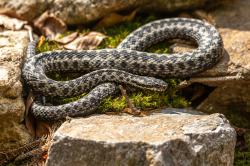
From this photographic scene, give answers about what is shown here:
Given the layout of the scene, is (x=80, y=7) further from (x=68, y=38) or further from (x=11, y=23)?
(x=11, y=23)

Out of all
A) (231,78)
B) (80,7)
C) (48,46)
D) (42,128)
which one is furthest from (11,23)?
(231,78)

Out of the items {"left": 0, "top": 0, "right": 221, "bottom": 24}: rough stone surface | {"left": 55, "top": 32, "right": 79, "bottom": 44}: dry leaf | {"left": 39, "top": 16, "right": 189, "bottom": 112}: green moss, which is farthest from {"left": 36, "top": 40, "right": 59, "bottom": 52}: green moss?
{"left": 0, "top": 0, "right": 221, "bottom": 24}: rough stone surface

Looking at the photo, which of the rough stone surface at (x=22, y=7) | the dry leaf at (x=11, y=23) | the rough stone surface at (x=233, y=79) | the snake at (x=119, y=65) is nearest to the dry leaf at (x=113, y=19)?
the snake at (x=119, y=65)

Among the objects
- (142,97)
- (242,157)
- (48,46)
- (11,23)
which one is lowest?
(242,157)

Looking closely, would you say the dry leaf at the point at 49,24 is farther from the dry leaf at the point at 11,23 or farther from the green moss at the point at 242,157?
→ the green moss at the point at 242,157

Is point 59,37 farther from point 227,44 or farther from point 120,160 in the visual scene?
point 120,160

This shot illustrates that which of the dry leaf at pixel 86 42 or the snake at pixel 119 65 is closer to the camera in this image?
the snake at pixel 119 65

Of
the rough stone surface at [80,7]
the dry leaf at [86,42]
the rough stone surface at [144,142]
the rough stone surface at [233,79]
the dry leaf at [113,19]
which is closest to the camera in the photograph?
the rough stone surface at [144,142]

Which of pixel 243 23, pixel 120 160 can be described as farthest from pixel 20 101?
pixel 243 23
